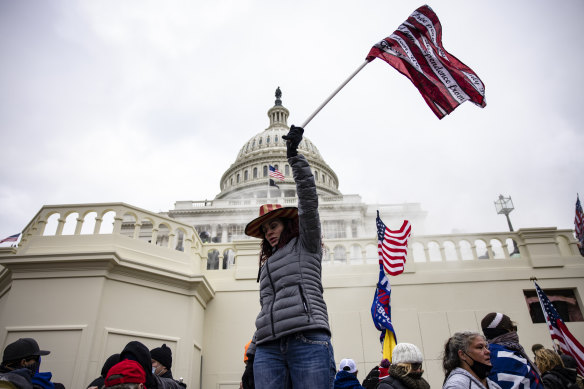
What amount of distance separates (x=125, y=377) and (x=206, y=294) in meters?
5.40

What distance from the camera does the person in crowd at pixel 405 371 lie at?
10.5 feet

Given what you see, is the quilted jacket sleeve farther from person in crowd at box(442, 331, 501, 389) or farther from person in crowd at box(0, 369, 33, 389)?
person in crowd at box(0, 369, 33, 389)

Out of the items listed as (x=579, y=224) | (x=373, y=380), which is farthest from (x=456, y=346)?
(x=579, y=224)

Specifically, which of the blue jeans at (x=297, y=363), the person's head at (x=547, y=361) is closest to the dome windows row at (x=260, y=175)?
the person's head at (x=547, y=361)

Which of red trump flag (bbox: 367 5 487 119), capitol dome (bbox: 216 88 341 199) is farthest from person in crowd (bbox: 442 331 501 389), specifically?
capitol dome (bbox: 216 88 341 199)

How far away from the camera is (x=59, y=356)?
229 inches

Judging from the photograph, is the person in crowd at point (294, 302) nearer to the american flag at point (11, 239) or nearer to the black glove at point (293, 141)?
the black glove at point (293, 141)

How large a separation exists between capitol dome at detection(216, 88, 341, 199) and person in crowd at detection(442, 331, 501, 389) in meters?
50.5

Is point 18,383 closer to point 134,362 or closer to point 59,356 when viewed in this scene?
point 134,362

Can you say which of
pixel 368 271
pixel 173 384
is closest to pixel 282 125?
pixel 368 271

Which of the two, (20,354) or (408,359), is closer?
(20,354)

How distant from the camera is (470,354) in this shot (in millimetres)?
2814

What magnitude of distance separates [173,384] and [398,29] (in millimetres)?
4419

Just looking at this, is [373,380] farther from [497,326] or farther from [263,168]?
[263,168]
